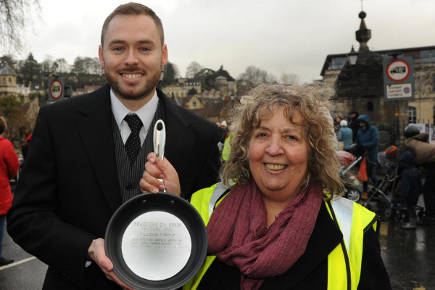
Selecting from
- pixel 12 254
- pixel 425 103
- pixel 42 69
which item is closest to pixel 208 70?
pixel 42 69

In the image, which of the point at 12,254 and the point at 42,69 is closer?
the point at 12,254

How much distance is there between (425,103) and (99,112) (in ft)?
208

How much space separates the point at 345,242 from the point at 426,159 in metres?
7.06

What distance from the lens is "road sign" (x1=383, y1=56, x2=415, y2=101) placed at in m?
8.96

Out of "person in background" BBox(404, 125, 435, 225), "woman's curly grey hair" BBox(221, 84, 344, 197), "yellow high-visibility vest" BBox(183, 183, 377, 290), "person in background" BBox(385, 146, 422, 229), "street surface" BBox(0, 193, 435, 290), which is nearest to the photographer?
"yellow high-visibility vest" BBox(183, 183, 377, 290)

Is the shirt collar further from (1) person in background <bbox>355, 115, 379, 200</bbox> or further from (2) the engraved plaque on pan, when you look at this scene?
(1) person in background <bbox>355, 115, 379, 200</bbox>

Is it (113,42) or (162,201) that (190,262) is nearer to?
(162,201)

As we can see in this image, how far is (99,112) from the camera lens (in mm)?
2305

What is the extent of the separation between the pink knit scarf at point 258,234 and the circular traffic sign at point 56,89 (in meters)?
11.8

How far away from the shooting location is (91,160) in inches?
86.0

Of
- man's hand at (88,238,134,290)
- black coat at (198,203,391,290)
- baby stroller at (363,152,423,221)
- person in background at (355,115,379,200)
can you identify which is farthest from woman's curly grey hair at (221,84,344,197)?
person in background at (355,115,379,200)

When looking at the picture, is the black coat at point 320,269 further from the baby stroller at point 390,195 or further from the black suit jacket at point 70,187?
the baby stroller at point 390,195

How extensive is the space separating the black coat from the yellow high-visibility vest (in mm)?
32

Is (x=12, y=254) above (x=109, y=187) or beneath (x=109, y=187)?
beneath
